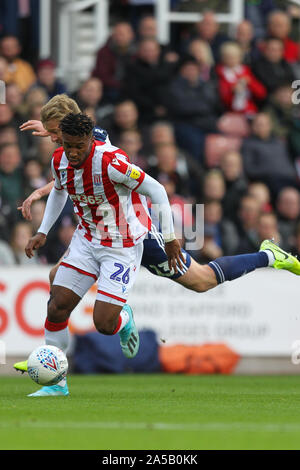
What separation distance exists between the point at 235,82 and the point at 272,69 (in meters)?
0.71

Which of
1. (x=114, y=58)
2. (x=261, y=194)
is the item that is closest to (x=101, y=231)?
(x=261, y=194)

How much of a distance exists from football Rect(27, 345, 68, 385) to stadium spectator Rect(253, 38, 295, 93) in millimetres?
8729

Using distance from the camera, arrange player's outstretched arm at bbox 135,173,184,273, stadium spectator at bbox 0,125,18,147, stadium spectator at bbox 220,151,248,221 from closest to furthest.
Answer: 1. player's outstretched arm at bbox 135,173,184,273
2. stadium spectator at bbox 0,125,18,147
3. stadium spectator at bbox 220,151,248,221

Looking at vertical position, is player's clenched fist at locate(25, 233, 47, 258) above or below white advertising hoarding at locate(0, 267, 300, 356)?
above

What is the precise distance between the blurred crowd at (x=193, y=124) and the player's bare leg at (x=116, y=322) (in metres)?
4.23

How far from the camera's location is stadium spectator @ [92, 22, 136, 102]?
1578 centimetres

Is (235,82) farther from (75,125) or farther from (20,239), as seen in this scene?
(75,125)

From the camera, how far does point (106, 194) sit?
8828 mm

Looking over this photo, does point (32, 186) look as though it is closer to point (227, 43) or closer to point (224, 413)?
point (227, 43)

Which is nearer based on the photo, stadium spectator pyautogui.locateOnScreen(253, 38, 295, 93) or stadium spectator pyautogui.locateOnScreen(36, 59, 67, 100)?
stadium spectator pyautogui.locateOnScreen(36, 59, 67, 100)

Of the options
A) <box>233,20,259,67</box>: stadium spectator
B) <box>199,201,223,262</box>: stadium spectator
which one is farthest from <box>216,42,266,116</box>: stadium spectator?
<box>199,201,223,262</box>: stadium spectator

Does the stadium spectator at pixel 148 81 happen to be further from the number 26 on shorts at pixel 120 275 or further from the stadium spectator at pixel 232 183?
the number 26 on shorts at pixel 120 275

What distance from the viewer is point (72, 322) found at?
44.2 ft

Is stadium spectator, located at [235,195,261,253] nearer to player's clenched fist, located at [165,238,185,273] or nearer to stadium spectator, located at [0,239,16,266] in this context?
stadium spectator, located at [0,239,16,266]
